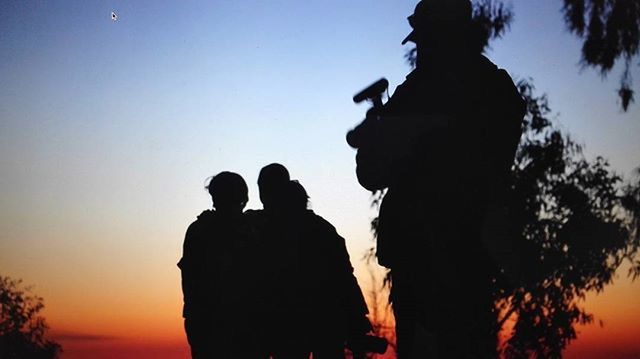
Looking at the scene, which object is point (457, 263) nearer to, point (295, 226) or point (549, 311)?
point (295, 226)

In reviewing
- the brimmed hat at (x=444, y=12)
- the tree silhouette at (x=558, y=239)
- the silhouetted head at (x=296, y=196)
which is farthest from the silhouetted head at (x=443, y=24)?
the tree silhouette at (x=558, y=239)

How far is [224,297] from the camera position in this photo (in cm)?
584

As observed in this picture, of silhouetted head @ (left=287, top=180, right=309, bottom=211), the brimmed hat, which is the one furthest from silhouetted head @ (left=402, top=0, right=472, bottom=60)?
silhouetted head @ (left=287, top=180, right=309, bottom=211)

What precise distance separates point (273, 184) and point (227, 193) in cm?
38

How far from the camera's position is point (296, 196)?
619 cm

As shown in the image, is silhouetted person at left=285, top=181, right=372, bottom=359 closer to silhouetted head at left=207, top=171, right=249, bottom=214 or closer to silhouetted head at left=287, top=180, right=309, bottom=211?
silhouetted head at left=287, top=180, right=309, bottom=211

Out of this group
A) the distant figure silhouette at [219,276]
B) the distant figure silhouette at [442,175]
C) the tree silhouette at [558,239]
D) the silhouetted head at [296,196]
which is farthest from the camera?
the tree silhouette at [558,239]

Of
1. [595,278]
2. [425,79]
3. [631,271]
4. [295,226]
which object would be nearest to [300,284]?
[295,226]

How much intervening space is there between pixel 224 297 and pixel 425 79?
3.12 meters

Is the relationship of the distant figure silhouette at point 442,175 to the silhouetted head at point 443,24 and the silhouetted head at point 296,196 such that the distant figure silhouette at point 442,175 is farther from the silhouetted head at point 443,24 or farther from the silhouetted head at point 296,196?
the silhouetted head at point 296,196

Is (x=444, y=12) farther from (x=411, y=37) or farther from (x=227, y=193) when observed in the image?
(x=227, y=193)

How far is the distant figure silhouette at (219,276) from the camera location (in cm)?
579

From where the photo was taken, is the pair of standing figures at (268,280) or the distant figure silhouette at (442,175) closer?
the distant figure silhouette at (442,175)

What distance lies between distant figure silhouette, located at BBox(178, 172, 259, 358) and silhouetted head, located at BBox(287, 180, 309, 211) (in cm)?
35
